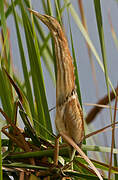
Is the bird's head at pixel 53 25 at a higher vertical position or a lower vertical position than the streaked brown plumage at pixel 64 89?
higher

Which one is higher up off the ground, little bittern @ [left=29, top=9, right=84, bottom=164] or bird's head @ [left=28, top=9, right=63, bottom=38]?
bird's head @ [left=28, top=9, right=63, bottom=38]

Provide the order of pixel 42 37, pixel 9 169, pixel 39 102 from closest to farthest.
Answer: pixel 9 169 < pixel 39 102 < pixel 42 37

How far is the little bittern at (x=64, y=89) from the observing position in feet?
1.73

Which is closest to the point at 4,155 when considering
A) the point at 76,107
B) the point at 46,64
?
the point at 76,107

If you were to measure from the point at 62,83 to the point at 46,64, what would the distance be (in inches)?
19.0

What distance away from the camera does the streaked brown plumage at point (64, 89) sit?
529 millimetres

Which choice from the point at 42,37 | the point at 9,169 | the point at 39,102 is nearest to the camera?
the point at 9,169

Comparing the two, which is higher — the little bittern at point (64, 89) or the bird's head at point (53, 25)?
the bird's head at point (53, 25)

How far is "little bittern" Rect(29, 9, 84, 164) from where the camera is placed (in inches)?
20.8

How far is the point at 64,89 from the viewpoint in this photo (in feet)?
1.76

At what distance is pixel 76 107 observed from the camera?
54 centimetres

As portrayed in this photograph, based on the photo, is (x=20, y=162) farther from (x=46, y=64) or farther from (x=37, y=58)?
(x=46, y=64)

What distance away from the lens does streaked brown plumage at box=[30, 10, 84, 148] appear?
529 mm

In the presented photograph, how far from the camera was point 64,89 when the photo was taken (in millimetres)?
537
